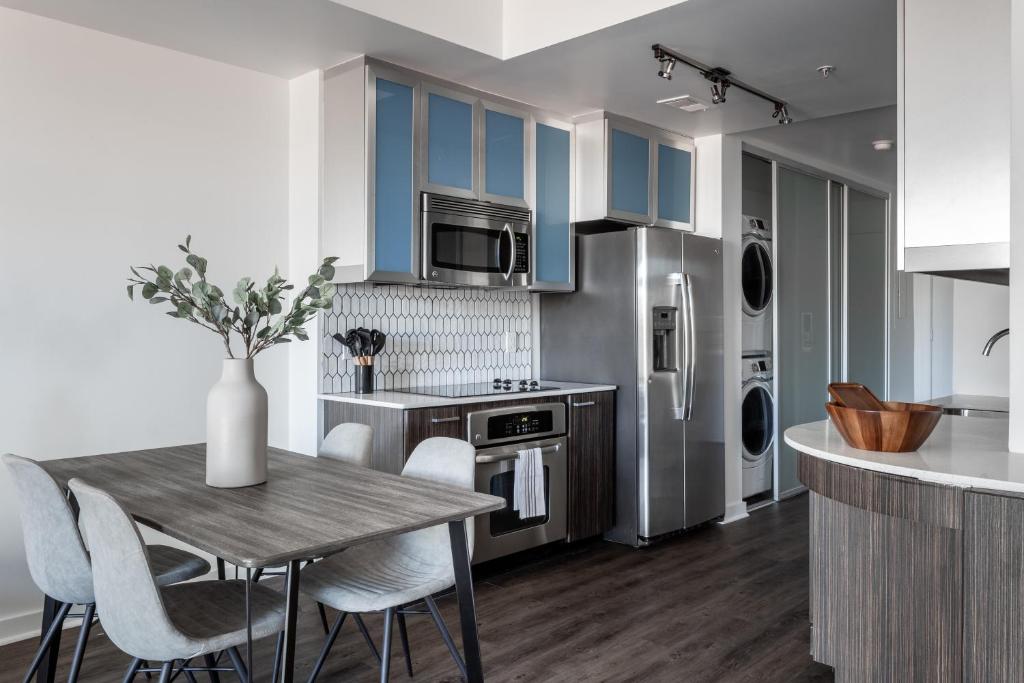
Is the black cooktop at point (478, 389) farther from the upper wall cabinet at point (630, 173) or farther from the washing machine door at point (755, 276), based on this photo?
the washing machine door at point (755, 276)

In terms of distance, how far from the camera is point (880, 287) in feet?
22.5

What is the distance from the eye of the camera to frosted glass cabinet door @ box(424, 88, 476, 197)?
146 inches

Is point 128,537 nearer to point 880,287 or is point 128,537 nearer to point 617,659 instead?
point 617,659

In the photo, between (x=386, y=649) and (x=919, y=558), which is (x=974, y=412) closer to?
(x=919, y=558)

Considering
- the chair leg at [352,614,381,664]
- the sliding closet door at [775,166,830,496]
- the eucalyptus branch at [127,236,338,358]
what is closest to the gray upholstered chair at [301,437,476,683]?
the chair leg at [352,614,381,664]

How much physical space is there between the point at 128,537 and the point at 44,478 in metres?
0.48

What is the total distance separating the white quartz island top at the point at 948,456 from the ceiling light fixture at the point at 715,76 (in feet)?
5.73

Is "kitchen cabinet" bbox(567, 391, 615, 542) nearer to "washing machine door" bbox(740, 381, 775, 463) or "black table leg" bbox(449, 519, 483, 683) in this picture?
"washing machine door" bbox(740, 381, 775, 463)

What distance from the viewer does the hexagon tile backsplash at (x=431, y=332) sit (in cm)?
383

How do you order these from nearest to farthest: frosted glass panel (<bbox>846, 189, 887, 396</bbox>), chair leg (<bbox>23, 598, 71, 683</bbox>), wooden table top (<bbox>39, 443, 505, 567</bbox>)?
wooden table top (<bbox>39, 443, 505, 567</bbox>)
chair leg (<bbox>23, 598, 71, 683</bbox>)
frosted glass panel (<bbox>846, 189, 887, 396</bbox>)

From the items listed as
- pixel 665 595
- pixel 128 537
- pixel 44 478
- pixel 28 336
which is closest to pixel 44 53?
pixel 28 336

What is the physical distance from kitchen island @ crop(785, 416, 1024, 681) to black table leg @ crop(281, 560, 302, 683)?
4.83 feet

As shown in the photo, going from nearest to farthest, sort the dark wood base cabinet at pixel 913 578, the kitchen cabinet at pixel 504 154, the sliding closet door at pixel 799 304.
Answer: the dark wood base cabinet at pixel 913 578, the kitchen cabinet at pixel 504 154, the sliding closet door at pixel 799 304

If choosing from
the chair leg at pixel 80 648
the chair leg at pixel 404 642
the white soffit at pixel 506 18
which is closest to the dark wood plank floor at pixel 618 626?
the chair leg at pixel 404 642
